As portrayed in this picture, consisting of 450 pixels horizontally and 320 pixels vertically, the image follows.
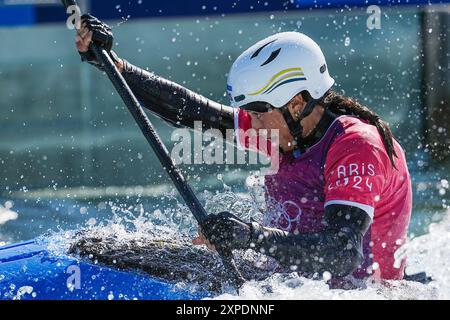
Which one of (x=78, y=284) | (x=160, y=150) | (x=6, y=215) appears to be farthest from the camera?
(x=6, y=215)

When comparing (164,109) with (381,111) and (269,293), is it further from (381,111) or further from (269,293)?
(381,111)

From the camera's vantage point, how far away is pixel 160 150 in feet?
14.5

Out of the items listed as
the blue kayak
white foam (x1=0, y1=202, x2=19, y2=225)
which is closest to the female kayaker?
the blue kayak

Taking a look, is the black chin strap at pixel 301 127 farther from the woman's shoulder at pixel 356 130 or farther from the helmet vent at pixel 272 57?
the helmet vent at pixel 272 57

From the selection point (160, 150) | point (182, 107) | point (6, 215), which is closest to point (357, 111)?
point (160, 150)

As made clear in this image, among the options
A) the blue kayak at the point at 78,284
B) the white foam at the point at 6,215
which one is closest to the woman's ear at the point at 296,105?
the blue kayak at the point at 78,284

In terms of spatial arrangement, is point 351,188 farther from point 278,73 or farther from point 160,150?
point 160,150

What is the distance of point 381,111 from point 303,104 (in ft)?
17.7

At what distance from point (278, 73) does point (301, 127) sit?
0.26 metres

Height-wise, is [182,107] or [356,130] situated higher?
[182,107]

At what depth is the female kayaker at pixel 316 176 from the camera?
3906 millimetres

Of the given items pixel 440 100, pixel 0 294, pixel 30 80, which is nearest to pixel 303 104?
pixel 0 294

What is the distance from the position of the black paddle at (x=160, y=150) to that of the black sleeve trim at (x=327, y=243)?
24 centimetres

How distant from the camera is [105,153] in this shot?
9414 mm
